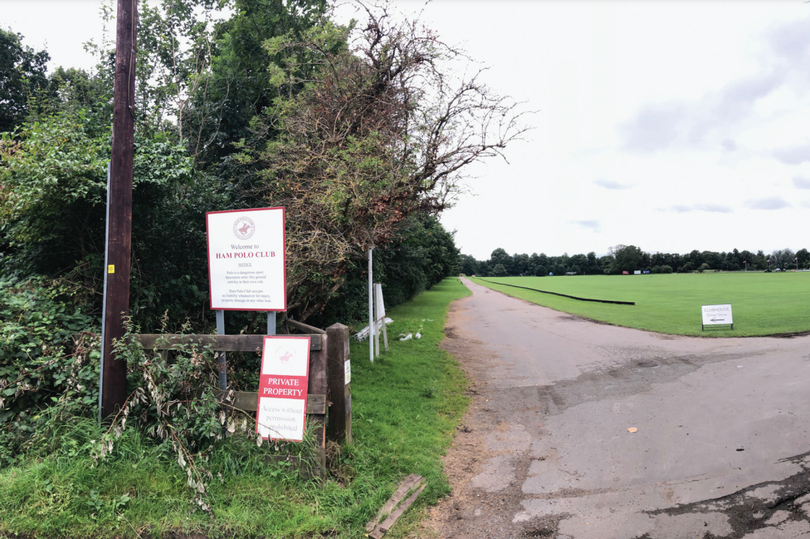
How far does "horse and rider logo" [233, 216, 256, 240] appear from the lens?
191 inches

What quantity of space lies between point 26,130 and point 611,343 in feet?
46.8

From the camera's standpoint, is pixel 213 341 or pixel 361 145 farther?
pixel 361 145

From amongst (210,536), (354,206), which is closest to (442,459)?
(210,536)

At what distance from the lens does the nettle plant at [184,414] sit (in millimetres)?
4023

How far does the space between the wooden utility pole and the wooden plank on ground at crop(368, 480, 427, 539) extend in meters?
2.87

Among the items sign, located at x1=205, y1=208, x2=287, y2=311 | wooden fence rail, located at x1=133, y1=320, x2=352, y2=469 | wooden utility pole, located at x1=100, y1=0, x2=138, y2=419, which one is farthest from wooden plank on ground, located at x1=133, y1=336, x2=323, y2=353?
sign, located at x1=205, y1=208, x2=287, y2=311

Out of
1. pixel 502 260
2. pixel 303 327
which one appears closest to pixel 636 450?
pixel 303 327

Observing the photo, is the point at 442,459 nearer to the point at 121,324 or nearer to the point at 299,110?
the point at 121,324

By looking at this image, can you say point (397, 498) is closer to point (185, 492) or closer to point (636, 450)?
point (185, 492)

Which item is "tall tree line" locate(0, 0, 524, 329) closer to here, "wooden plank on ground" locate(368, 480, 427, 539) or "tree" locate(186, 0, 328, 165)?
"tree" locate(186, 0, 328, 165)

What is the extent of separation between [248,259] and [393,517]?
10.0ft

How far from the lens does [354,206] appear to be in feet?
25.1

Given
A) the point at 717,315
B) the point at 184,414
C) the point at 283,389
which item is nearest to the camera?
the point at 184,414

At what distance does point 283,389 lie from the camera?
14.2 ft
